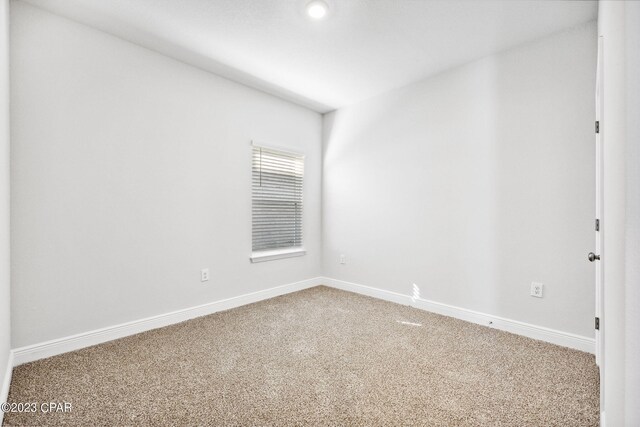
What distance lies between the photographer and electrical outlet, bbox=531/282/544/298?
2.45 m

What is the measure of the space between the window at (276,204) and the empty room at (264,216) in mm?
49

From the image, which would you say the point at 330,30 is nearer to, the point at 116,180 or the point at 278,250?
the point at 116,180

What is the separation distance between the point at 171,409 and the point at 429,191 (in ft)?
9.13

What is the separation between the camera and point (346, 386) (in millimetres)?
1774

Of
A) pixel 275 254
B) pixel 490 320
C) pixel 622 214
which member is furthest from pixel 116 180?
pixel 490 320

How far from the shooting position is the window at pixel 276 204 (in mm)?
3494

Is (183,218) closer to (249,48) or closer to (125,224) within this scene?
(125,224)

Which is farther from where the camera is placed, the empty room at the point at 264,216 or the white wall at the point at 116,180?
the white wall at the point at 116,180

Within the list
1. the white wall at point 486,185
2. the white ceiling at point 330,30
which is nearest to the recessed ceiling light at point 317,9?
the white ceiling at point 330,30

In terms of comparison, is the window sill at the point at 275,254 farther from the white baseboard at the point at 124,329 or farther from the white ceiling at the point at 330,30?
the white ceiling at the point at 330,30

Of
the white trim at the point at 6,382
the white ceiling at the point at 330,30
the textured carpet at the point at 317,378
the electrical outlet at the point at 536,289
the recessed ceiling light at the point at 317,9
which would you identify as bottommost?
the textured carpet at the point at 317,378

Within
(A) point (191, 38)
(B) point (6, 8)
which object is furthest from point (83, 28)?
(A) point (191, 38)

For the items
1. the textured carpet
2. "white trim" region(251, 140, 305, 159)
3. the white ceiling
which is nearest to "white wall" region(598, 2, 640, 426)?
the textured carpet

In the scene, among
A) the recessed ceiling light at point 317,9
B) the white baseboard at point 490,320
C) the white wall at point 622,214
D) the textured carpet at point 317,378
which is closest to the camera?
the white wall at point 622,214
